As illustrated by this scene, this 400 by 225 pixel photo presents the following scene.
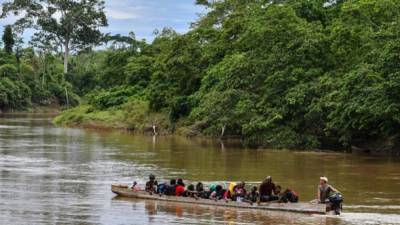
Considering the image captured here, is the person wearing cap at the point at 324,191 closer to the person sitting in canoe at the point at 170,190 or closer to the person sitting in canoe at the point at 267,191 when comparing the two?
the person sitting in canoe at the point at 267,191

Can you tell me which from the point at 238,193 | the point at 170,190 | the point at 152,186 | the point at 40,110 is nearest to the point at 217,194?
the point at 238,193

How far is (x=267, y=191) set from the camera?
22625 millimetres

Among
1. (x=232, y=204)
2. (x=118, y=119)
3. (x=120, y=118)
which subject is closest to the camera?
(x=232, y=204)

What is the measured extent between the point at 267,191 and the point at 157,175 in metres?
9.90

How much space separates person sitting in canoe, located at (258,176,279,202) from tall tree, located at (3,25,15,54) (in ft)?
301

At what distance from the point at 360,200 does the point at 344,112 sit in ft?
54.4

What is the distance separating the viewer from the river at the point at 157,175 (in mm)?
21047

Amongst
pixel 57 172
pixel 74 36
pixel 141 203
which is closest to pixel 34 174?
pixel 57 172

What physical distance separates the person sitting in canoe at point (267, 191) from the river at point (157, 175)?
3.03 ft

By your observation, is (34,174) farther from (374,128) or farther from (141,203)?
(374,128)

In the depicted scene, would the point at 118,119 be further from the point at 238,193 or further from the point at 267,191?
the point at 267,191

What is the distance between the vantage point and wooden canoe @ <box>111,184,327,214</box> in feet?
69.6

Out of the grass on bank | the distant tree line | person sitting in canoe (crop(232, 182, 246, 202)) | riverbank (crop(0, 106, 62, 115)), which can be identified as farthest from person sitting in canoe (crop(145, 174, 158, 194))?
riverbank (crop(0, 106, 62, 115))

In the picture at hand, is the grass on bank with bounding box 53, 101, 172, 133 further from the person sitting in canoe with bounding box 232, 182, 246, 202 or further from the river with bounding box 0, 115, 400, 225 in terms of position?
the person sitting in canoe with bounding box 232, 182, 246, 202
